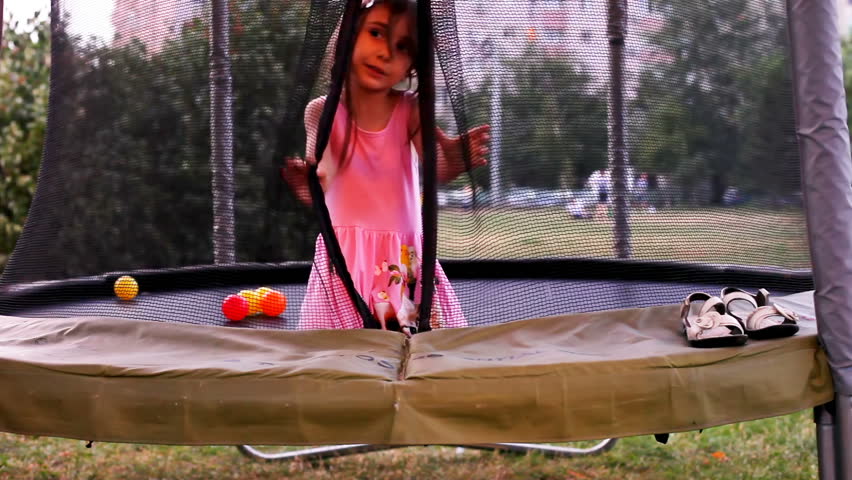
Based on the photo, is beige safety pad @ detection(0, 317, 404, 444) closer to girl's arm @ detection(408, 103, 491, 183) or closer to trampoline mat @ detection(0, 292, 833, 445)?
trampoline mat @ detection(0, 292, 833, 445)

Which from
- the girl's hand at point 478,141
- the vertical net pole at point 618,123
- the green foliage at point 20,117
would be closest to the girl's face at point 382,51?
the girl's hand at point 478,141

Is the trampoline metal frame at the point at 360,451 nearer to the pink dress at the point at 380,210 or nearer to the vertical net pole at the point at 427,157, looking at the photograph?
the pink dress at the point at 380,210

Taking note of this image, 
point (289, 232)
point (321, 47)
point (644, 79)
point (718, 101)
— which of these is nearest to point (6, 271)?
point (289, 232)

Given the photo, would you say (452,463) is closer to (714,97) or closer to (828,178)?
(714,97)

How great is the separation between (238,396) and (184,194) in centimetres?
47

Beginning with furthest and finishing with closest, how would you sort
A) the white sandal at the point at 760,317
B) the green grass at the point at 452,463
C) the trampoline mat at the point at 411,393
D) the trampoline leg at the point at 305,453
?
1. the trampoline leg at the point at 305,453
2. the green grass at the point at 452,463
3. the white sandal at the point at 760,317
4. the trampoline mat at the point at 411,393

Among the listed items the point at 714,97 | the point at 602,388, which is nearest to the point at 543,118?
the point at 714,97

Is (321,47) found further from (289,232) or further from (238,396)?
(238,396)

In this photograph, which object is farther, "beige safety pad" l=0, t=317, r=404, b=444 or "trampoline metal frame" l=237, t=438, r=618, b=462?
"trampoline metal frame" l=237, t=438, r=618, b=462

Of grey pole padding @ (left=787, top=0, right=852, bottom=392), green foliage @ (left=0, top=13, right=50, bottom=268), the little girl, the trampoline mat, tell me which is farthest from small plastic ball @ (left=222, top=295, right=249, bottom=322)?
green foliage @ (left=0, top=13, right=50, bottom=268)

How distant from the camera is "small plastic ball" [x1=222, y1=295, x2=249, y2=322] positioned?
56.3 inches

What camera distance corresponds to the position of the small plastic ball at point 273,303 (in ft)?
4.87

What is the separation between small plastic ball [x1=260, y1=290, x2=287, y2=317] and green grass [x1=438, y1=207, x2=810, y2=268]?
0.96 feet

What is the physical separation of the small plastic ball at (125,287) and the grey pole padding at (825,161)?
103 centimetres
